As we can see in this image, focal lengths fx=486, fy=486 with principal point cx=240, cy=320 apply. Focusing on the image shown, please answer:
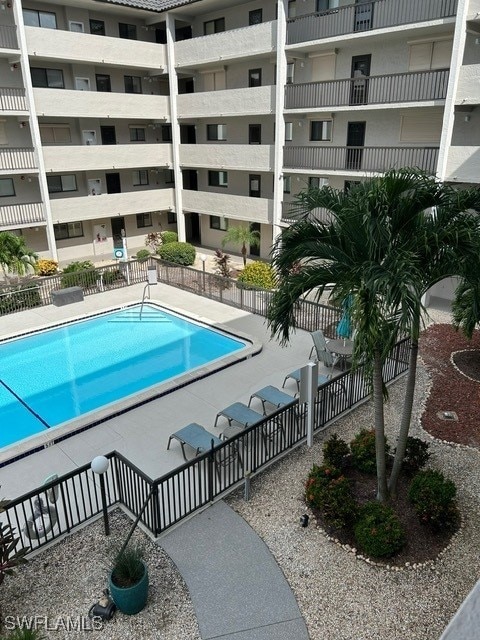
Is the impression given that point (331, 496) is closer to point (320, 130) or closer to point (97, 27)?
point (320, 130)

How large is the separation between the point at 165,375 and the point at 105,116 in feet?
55.7

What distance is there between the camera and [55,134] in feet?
84.6

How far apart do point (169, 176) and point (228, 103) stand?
7.77 meters

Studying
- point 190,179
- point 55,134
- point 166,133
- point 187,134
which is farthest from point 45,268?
point 187,134

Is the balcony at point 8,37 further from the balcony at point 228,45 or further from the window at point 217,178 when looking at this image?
the window at point 217,178

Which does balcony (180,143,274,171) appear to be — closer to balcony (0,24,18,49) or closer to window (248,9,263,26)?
window (248,9,263,26)

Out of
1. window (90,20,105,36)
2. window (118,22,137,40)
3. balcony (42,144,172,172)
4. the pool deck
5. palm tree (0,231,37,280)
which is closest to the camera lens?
the pool deck

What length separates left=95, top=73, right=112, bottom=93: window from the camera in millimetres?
26828

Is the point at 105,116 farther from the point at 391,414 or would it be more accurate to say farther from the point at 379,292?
the point at 379,292

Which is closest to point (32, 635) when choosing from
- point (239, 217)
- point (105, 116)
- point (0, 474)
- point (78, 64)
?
point (0, 474)

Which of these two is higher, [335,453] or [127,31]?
[127,31]

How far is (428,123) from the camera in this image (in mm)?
20234

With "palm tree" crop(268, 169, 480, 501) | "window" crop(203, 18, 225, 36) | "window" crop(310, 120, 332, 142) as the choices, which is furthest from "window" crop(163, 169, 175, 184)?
"palm tree" crop(268, 169, 480, 501)

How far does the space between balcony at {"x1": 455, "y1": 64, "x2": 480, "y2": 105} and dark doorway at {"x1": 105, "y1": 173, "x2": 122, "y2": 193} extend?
18901 millimetres
